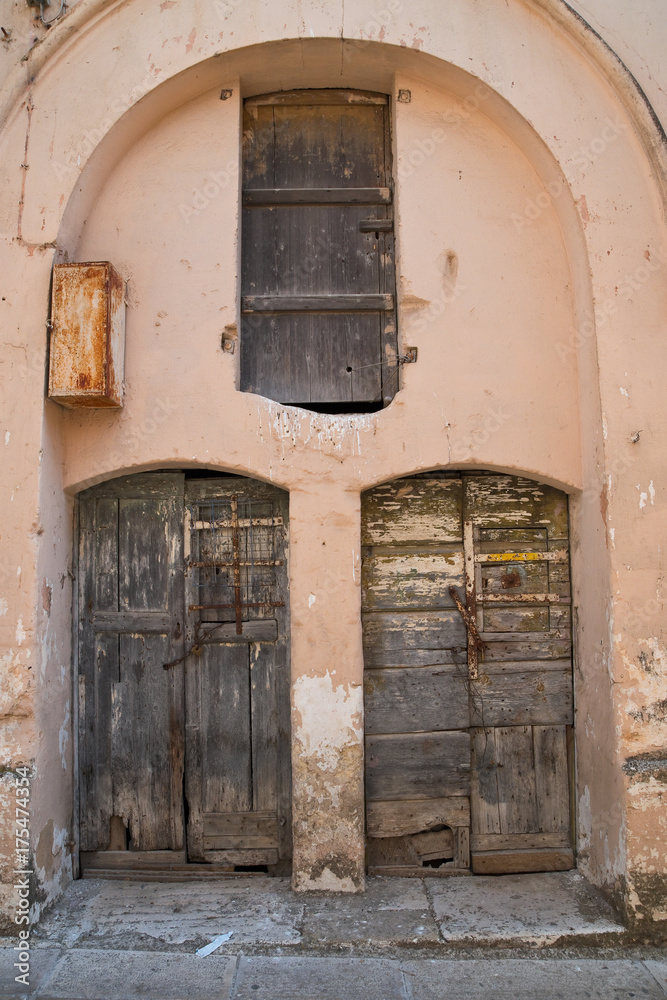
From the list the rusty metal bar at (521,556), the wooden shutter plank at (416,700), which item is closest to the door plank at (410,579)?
the rusty metal bar at (521,556)

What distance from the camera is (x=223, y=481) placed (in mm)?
3908

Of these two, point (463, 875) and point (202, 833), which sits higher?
point (202, 833)

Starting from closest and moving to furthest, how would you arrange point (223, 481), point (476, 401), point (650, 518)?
point (650, 518), point (476, 401), point (223, 481)

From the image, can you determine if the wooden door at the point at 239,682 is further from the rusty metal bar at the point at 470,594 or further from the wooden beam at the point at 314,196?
the wooden beam at the point at 314,196

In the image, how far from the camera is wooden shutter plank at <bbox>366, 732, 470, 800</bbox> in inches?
148

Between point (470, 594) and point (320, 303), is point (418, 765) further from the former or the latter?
point (320, 303)

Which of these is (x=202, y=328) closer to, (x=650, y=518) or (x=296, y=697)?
(x=296, y=697)

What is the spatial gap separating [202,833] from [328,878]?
2.67 feet

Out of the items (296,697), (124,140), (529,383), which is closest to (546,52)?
(529,383)

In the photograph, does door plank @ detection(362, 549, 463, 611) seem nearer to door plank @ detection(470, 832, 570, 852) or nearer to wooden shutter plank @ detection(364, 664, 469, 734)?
wooden shutter plank @ detection(364, 664, 469, 734)

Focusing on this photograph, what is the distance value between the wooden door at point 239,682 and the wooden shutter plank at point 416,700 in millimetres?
542

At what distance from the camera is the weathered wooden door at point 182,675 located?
3795 millimetres

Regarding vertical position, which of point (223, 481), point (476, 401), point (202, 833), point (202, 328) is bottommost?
point (202, 833)

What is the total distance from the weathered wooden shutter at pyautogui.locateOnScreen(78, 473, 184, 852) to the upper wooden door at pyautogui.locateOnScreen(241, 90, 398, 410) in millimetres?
1047
